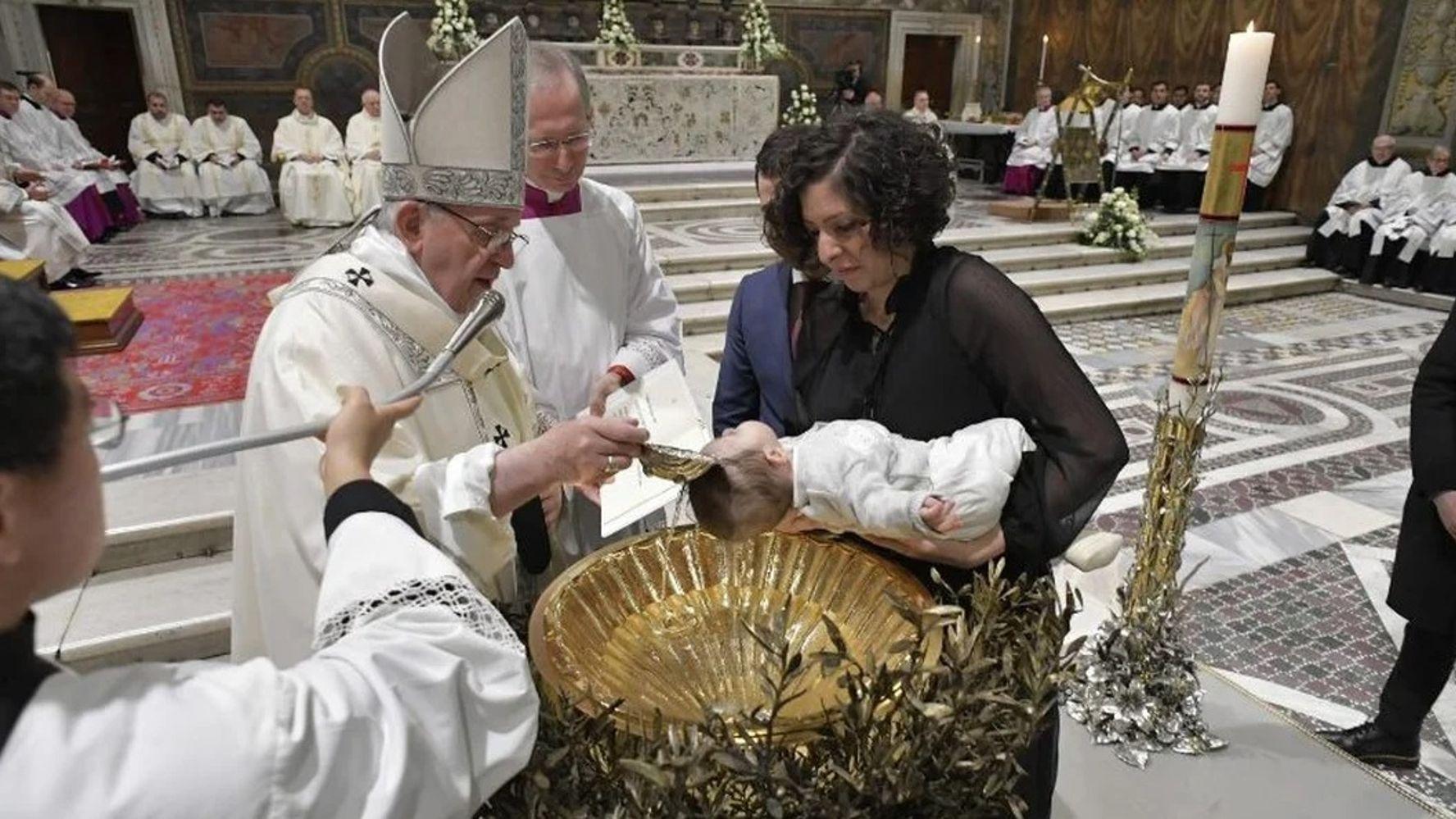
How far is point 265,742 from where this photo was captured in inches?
26.9

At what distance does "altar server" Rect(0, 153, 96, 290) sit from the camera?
7.03 m

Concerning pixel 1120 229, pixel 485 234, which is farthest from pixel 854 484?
pixel 1120 229

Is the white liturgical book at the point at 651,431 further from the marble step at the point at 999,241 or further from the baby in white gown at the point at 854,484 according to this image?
the marble step at the point at 999,241

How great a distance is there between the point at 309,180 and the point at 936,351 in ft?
34.8

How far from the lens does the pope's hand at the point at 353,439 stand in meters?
1.00

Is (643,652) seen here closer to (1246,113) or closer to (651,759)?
(651,759)

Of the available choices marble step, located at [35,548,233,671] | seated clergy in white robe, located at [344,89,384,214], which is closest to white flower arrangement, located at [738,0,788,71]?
seated clergy in white robe, located at [344,89,384,214]

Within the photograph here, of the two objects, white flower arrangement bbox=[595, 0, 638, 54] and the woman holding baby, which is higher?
white flower arrangement bbox=[595, 0, 638, 54]

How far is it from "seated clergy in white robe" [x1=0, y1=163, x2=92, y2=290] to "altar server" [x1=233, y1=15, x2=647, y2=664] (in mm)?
6832

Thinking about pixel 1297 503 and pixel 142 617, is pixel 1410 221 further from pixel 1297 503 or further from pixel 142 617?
pixel 142 617

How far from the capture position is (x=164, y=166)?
11078mm

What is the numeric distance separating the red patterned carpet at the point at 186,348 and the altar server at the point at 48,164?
8.34ft

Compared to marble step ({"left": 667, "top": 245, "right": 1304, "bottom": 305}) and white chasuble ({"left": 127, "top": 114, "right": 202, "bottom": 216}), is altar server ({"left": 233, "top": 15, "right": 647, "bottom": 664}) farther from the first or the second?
white chasuble ({"left": 127, "top": 114, "right": 202, "bottom": 216})

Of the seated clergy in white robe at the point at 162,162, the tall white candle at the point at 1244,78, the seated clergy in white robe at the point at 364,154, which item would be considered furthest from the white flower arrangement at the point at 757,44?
the tall white candle at the point at 1244,78
